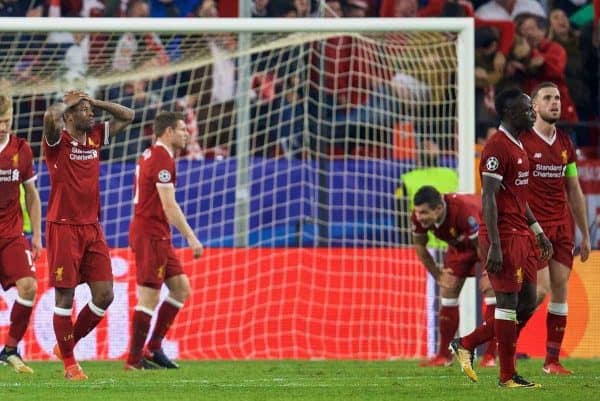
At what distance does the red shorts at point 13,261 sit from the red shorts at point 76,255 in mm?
1110

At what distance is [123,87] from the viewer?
1502 centimetres

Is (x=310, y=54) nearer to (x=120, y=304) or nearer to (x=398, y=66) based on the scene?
(x=398, y=66)

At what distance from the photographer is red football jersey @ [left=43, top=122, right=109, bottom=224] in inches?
387

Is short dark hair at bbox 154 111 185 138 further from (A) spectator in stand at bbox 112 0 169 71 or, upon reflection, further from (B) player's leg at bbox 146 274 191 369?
(A) spectator in stand at bbox 112 0 169 71

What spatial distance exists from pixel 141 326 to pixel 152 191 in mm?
1144

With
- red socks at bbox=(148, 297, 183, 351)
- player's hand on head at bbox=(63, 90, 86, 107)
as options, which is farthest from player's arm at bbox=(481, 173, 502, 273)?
red socks at bbox=(148, 297, 183, 351)

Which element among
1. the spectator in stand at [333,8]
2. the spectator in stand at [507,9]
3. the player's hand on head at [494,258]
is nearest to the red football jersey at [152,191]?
the player's hand on head at [494,258]

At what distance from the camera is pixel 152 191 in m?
11.2

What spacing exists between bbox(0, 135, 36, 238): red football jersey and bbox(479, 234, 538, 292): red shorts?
400cm

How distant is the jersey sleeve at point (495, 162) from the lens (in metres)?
8.76

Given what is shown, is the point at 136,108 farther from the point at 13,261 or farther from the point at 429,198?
the point at 429,198

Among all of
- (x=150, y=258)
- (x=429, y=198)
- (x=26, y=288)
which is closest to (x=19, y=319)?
(x=26, y=288)

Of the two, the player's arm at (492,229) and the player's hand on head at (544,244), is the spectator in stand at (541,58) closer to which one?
the player's hand on head at (544,244)

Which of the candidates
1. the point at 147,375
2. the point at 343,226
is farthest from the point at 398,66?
the point at 147,375
